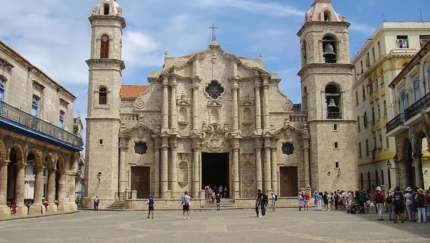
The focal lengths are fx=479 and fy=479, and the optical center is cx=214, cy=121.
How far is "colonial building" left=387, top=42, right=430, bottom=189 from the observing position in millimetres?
24212

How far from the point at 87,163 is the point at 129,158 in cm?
356

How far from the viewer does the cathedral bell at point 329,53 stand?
40266mm

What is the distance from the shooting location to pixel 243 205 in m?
35.2

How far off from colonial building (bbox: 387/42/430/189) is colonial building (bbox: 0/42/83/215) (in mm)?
20026

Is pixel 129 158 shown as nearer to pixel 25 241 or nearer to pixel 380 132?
pixel 380 132

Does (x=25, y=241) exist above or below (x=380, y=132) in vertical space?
below


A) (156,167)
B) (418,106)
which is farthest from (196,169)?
(418,106)

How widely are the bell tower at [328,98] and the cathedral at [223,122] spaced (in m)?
0.08

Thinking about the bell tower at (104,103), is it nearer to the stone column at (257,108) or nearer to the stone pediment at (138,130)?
the stone pediment at (138,130)

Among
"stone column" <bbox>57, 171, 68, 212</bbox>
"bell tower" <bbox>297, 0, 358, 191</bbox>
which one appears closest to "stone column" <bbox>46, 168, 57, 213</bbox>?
"stone column" <bbox>57, 171, 68, 212</bbox>

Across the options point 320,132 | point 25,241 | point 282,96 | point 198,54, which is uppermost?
point 198,54

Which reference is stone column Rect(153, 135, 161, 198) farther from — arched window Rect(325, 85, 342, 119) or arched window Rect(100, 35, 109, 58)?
arched window Rect(325, 85, 342, 119)

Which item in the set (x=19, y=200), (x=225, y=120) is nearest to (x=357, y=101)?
(x=225, y=120)

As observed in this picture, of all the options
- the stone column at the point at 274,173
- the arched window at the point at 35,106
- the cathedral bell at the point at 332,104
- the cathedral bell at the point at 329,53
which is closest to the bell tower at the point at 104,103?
the arched window at the point at 35,106
